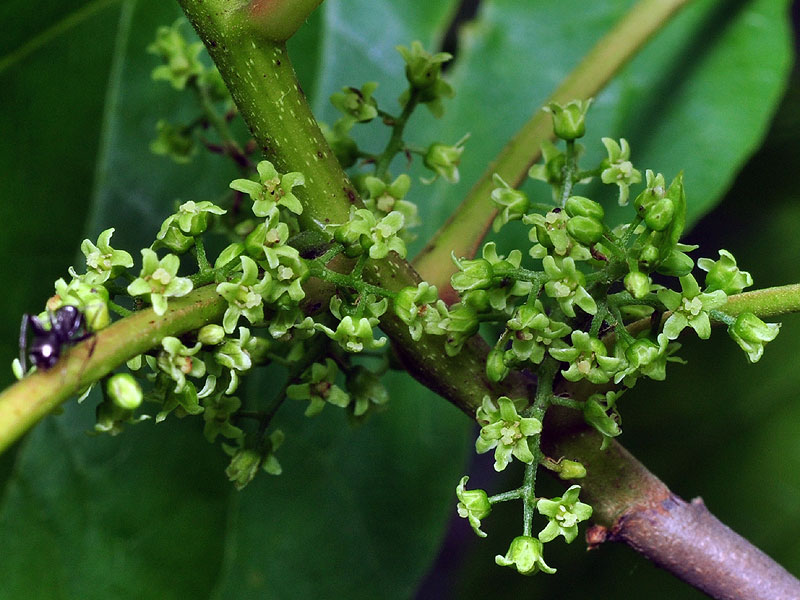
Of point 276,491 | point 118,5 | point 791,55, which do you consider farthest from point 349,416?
point 791,55

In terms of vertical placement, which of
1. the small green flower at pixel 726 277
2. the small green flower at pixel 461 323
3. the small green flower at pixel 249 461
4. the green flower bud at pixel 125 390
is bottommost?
the small green flower at pixel 249 461

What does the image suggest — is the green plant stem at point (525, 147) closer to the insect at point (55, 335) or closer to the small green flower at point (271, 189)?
the small green flower at point (271, 189)

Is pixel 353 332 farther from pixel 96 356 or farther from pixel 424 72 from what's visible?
pixel 424 72

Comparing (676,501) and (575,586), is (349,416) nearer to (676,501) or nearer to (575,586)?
(676,501)

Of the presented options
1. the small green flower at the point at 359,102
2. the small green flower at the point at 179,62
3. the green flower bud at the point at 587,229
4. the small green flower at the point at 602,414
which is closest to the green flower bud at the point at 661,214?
the green flower bud at the point at 587,229

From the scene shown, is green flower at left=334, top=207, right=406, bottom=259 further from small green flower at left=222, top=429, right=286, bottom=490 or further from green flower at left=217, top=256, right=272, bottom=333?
small green flower at left=222, top=429, right=286, bottom=490

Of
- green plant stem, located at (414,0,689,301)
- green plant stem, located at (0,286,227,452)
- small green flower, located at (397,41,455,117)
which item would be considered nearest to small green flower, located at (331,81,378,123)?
small green flower, located at (397,41,455,117)
